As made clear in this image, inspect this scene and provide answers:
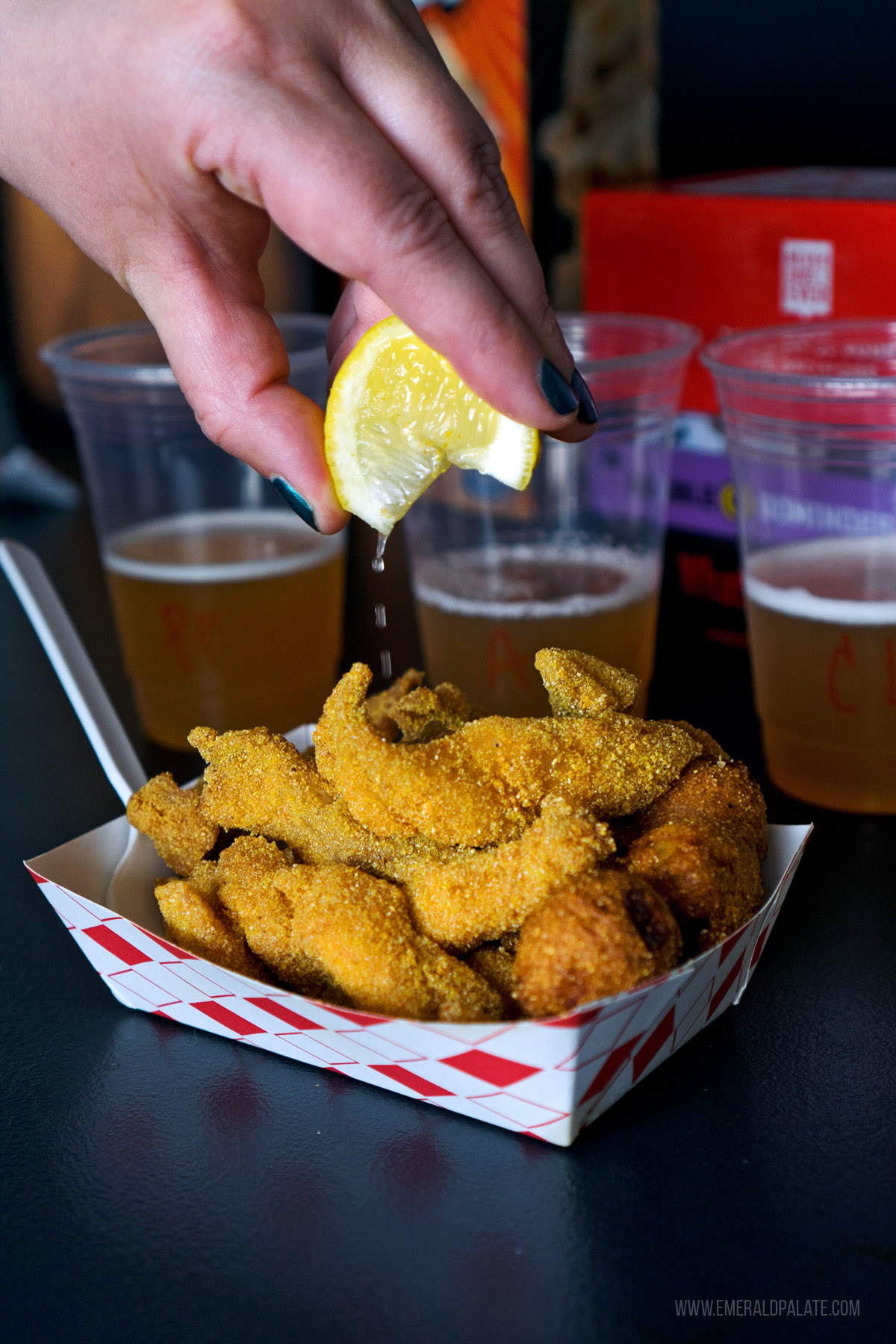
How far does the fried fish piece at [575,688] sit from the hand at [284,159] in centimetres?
13

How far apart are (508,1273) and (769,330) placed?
0.82m

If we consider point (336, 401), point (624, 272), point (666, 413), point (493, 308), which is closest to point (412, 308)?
point (493, 308)

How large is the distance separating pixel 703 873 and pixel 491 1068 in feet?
0.48

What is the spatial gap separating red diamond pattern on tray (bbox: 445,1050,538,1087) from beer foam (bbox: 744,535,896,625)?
53 cm

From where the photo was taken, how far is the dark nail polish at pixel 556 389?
671 millimetres

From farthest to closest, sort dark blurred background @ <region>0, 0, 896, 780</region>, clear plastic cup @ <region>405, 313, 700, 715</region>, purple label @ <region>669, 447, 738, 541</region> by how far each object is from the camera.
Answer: dark blurred background @ <region>0, 0, 896, 780</region> < purple label @ <region>669, 447, 738, 541</region> < clear plastic cup @ <region>405, 313, 700, 715</region>

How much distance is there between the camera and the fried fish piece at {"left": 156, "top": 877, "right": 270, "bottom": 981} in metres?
0.67

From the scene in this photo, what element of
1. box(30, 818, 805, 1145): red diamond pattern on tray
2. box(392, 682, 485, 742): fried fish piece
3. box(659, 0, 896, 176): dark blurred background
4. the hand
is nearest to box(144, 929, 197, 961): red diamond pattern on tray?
box(30, 818, 805, 1145): red diamond pattern on tray

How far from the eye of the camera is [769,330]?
1.11 metres

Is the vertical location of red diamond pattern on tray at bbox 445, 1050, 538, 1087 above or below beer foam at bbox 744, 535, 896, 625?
below

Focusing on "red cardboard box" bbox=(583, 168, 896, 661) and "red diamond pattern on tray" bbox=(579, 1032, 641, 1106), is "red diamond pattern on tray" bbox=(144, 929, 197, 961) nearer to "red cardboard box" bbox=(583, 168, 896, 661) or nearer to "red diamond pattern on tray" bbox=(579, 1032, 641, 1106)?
"red diamond pattern on tray" bbox=(579, 1032, 641, 1106)

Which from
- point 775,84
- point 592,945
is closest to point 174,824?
point 592,945

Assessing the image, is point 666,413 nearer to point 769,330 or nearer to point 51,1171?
point 769,330

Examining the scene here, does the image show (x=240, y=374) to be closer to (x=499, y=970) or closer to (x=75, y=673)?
(x=75, y=673)
